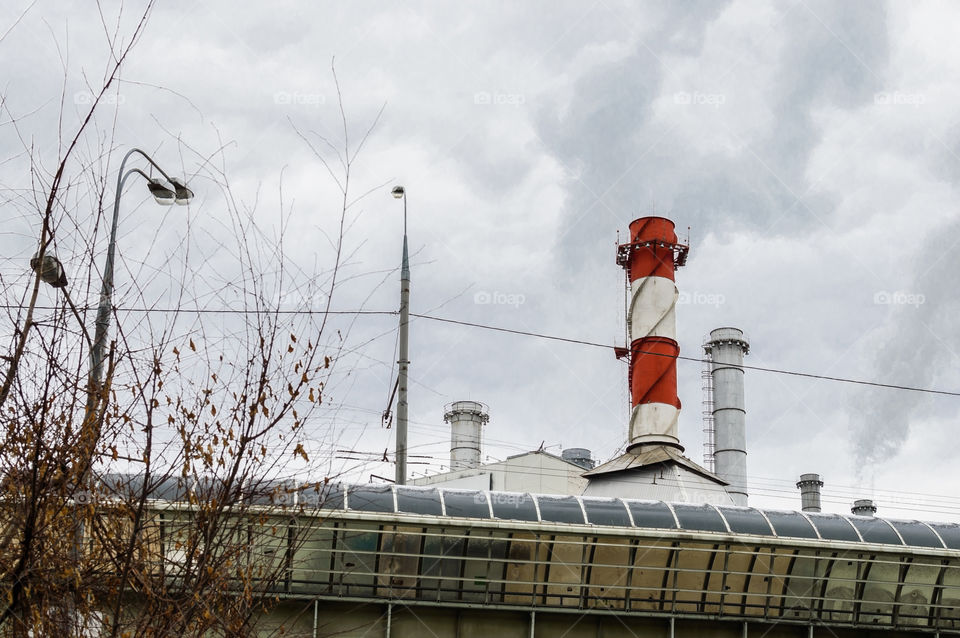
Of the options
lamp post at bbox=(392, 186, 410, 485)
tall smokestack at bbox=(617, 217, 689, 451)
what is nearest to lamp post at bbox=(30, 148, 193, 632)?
lamp post at bbox=(392, 186, 410, 485)

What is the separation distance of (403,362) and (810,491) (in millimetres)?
47121

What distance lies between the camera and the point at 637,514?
23.3 meters

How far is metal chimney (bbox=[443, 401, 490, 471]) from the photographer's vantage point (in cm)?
5669

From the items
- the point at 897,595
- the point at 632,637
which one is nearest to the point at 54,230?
the point at 632,637

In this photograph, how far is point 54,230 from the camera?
707 centimetres

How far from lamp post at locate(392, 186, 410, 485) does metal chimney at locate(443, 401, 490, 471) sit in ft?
111

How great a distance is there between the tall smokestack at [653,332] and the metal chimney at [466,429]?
1740 cm

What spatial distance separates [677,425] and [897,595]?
47.6 feet

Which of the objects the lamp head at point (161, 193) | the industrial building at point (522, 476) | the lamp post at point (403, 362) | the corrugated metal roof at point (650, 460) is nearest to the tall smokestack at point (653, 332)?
the corrugated metal roof at point (650, 460)

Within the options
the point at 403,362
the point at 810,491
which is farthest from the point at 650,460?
the point at 810,491

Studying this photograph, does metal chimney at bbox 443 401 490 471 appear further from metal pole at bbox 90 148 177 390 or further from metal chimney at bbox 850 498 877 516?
metal pole at bbox 90 148 177 390

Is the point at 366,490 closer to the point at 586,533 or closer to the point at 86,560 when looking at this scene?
the point at 586,533

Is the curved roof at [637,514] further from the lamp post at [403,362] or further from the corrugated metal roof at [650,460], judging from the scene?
the corrugated metal roof at [650,460]

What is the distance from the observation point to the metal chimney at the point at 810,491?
62.5 m
